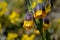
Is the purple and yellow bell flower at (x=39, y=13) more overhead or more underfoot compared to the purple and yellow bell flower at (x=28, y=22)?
more overhead

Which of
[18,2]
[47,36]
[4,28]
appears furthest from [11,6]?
[47,36]

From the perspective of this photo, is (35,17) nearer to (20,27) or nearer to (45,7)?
(45,7)

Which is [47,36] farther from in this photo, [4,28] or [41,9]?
[4,28]

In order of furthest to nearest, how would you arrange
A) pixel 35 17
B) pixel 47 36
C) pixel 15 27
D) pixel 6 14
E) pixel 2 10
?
pixel 6 14, pixel 15 27, pixel 2 10, pixel 47 36, pixel 35 17

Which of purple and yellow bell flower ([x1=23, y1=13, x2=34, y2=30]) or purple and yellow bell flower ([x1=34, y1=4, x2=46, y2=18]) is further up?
purple and yellow bell flower ([x1=34, y1=4, x2=46, y2=18])

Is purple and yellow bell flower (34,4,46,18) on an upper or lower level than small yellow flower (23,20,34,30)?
upper

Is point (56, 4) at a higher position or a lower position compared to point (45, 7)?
lower

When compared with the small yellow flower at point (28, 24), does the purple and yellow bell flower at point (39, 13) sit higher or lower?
higher

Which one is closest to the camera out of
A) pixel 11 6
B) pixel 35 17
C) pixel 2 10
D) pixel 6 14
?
pixel 35 17

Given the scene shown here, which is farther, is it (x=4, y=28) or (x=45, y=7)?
(x=4, y=28)
